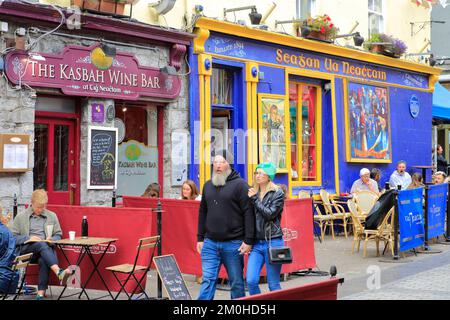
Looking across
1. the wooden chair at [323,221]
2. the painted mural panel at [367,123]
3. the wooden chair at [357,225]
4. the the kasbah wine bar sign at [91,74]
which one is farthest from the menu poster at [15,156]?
the painted mural panel at [367,123]

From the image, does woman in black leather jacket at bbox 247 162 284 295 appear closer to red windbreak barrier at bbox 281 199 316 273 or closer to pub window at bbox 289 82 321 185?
red windbreak barrier at bbox 281 199 316 273

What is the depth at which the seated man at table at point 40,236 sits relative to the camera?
846cm

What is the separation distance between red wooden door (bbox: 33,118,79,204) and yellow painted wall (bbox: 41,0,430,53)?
197cm

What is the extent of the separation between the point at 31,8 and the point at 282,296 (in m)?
8.30

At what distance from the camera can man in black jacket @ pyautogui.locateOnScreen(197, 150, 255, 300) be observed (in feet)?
23.5

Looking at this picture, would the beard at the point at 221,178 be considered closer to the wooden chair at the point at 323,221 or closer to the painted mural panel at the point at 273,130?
the painted mural panel at the point at 273,130

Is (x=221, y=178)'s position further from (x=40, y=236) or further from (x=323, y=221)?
(x=323, y=221)

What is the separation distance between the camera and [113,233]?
28.0ft

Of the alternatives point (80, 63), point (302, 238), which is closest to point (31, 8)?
point (80, 63)

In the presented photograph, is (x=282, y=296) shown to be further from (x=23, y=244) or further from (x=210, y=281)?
(x=23, y=244)

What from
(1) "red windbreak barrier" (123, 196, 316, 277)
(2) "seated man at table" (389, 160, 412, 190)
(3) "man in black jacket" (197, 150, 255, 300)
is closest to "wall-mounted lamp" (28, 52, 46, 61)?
(1) "red windbreak barrier" (123, 196, 316, 277)

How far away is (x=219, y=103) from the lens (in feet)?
47.3

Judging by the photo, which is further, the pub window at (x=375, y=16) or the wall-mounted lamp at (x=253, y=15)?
the pub window at (x=375, y=16)

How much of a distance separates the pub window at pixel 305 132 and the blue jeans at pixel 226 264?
9.09 m
